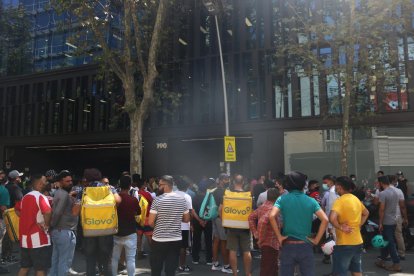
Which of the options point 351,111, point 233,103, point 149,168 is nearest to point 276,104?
point 233,103

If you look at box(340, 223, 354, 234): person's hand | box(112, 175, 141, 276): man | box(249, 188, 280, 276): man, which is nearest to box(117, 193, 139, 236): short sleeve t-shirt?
box(112, 175, 141, 276): man

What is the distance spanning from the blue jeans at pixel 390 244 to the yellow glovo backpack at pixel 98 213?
17.5 feet

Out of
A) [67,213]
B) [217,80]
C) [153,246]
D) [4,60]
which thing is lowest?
[153,246]

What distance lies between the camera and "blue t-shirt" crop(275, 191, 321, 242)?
185 inches

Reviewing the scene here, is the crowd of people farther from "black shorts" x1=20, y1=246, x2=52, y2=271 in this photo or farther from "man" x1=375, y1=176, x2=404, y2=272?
"man" x1=375, y1=176, x2=404, y2=272

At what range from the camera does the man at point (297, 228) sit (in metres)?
4.68

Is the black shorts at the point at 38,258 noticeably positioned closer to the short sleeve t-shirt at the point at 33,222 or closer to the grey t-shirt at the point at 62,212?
the short sleeve t-shirt at the point at 33,222

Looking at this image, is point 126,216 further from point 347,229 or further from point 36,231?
point 347,229

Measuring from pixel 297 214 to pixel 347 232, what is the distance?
988 millimetres

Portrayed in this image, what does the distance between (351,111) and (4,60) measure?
2680 centimetres

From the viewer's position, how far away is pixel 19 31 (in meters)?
30.3

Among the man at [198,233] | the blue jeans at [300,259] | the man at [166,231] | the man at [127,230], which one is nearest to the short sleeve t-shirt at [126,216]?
the man at [127,230]

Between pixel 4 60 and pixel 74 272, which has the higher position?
pixel 4 60

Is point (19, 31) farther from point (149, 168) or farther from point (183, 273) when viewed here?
point (183, 273)
